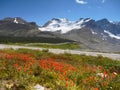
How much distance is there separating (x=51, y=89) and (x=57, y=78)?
1.13 metres

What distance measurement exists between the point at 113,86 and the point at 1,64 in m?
5.44

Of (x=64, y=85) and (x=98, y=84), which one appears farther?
(x=98, y=84)

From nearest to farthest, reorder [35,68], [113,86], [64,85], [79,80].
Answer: [64,85]
[113,86]
[79,80]
[35,68]

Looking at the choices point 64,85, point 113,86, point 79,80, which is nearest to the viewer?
point 64,85

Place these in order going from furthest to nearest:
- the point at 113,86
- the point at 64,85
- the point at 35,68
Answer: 1. the point at 35,68
2. the point at 113,86
3. the point at 64,85

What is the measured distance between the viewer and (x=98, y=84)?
496 inches

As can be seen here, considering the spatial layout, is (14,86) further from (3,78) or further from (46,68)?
(46,68)

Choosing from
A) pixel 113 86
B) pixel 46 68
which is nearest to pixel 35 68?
pixel 46 68

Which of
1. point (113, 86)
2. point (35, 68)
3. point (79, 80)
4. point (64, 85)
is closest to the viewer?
point (64, 85)

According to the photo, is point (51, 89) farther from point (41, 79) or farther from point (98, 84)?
point (98, 84)

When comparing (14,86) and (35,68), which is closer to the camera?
(14,86)

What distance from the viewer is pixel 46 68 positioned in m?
13.8

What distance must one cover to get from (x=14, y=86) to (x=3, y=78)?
1.47 metres

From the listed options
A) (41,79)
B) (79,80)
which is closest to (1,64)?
(41,79)
